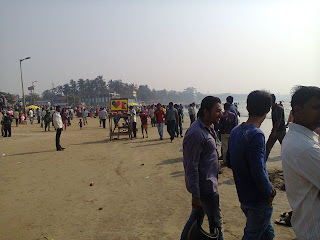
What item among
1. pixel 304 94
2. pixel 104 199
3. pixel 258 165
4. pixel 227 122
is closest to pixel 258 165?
pixel 258 165

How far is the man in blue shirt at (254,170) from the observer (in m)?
2.35

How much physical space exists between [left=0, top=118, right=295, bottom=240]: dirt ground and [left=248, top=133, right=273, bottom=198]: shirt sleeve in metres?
1.74

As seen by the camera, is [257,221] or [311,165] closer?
[311,165]

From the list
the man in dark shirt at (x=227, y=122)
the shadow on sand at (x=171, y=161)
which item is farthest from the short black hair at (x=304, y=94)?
the shadow on sand at (x=171, y=161)

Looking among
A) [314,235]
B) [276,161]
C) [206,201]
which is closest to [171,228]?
[206,201]

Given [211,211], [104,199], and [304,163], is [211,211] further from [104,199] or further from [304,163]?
[104,199]

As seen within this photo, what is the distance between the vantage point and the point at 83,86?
403 ft

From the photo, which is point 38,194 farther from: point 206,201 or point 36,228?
point 206,201

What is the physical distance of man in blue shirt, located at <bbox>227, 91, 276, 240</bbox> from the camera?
2.35m

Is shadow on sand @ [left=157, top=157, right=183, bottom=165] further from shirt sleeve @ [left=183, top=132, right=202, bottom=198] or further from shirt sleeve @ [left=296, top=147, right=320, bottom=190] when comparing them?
shirt sleeve @ [left=296, top=147, right=320, bottom=190]

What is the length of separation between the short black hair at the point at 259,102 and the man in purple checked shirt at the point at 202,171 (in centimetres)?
54

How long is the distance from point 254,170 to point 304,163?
0.65 meters

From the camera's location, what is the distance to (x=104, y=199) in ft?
17.8

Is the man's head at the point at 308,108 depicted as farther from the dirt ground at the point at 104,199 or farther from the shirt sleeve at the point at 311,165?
the dirt ground at the point at 104,199
